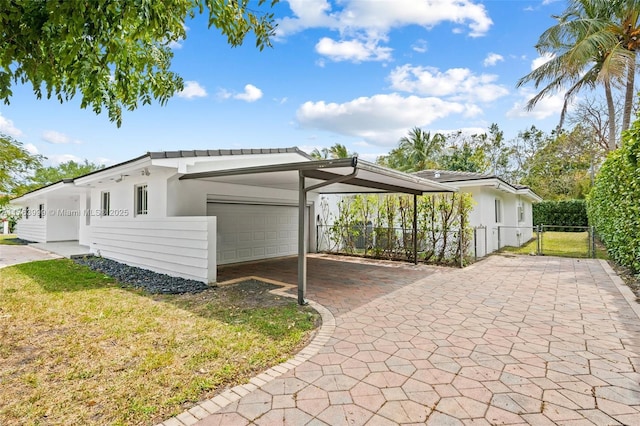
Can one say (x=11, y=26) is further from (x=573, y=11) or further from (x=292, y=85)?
(x=573, y=11)

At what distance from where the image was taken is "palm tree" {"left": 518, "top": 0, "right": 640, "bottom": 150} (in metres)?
14.1

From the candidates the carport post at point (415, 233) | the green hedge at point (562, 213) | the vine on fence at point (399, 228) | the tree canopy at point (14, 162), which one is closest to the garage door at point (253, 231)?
the vine on fence at point (399, 228)

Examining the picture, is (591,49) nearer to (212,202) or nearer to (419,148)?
(212,202)

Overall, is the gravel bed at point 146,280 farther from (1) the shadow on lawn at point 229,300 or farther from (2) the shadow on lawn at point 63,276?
(2) the shadow on lawn at point 63,276

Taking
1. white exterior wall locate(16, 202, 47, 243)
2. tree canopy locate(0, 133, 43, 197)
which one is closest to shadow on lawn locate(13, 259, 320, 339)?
white exterior wall locate(16, 202, 47, 243)

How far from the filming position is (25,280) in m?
8.25

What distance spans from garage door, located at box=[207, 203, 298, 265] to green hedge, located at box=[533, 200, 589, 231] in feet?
71.6

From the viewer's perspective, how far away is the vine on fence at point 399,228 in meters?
10.9

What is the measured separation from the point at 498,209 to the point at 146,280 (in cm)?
1496

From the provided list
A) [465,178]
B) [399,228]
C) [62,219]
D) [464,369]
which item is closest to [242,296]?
[464,369]

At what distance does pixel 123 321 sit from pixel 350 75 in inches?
475

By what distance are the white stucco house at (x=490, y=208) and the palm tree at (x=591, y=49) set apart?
Result: 584 centimetres

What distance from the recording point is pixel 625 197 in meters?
7.25

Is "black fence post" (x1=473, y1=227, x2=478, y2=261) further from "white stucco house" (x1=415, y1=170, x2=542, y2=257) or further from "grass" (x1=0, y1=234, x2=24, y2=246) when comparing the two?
"grass" (x1=0, y1=234, x2=24, y2=246)
